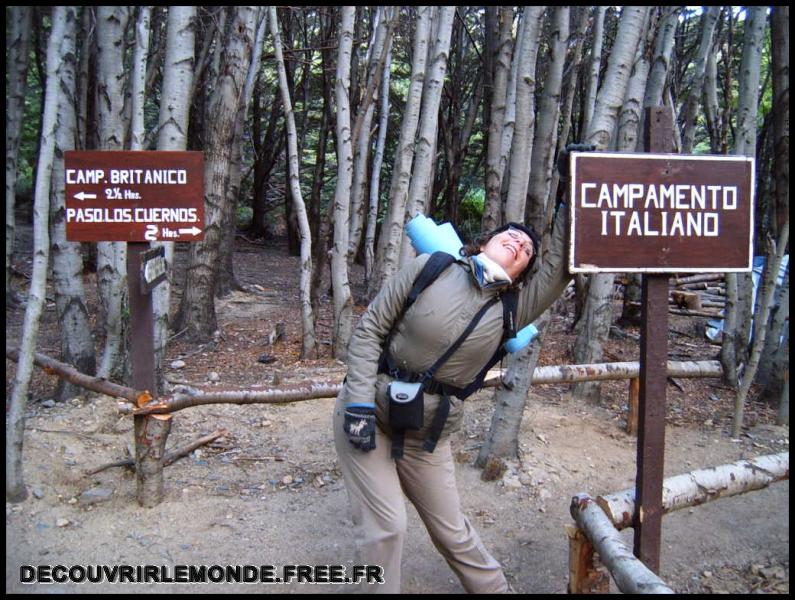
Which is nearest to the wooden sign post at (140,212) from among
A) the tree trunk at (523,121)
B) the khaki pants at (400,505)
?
the khaki pants at (400,505)

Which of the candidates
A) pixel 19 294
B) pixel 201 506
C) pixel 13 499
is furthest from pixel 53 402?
pixel 19 294

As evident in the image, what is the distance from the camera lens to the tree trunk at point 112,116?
18.5ft

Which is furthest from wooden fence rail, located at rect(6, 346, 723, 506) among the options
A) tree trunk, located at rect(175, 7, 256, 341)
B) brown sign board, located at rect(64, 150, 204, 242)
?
tree trunk, located at rect(175, 7, 256, 341)

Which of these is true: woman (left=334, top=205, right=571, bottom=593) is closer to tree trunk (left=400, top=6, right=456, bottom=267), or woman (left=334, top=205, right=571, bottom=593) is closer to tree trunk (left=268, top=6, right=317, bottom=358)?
tree trunk (left=400, top=6, right=456, bottom=267)

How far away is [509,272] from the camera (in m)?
2.97

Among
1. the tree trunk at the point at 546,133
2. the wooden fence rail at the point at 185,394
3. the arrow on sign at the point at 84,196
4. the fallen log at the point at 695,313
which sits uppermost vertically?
the tree trunk at the point at 546,133

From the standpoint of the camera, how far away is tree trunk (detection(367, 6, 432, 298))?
7.42 meters

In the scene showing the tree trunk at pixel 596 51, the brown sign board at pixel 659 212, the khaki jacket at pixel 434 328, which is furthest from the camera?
the tree trunk at pixel 596 51

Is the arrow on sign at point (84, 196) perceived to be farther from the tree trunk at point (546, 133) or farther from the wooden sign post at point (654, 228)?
the tree trunk at point (546, 133)

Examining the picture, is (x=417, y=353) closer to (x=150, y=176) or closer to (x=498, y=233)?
(x=498, y=233)

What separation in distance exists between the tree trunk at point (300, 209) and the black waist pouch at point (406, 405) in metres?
5.17

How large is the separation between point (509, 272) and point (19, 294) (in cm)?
1036

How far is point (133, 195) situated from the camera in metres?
4.04

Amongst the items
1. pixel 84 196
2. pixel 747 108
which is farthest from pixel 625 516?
pixel 747 108
